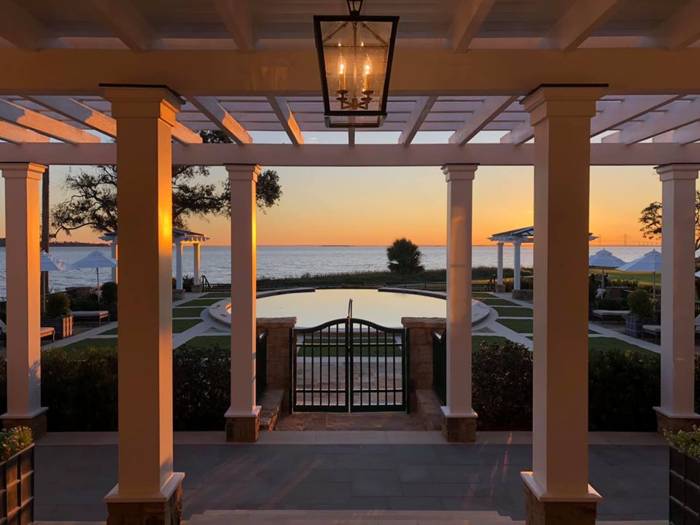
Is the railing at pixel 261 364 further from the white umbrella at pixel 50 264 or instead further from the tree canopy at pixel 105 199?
the tree canopy at pixel 105 199

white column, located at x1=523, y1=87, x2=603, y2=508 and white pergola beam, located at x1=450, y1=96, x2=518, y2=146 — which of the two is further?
white pergola beam, located at x1=450, y1=96, x2=518, y2=146

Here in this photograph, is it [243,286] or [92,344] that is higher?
[243,286]

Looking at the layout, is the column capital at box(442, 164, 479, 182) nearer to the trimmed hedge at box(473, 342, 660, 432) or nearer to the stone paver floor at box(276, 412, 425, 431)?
the trimmed hedge at box(473, 342, 660, 432)

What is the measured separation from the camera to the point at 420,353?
27.2 ft

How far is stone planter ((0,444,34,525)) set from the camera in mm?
3666

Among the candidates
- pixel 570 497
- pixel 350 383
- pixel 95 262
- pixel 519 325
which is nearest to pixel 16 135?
pixel 350 383

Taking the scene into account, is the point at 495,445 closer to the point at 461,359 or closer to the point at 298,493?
the point at 461,359

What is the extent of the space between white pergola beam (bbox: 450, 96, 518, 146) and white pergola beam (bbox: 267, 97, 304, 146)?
198cm

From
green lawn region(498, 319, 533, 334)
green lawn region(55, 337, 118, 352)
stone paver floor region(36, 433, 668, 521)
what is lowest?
stone paver floor region(36, 433, 668, 521)

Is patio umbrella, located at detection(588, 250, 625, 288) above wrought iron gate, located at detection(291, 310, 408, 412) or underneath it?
above

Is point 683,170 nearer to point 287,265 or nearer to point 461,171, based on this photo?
point 461,171

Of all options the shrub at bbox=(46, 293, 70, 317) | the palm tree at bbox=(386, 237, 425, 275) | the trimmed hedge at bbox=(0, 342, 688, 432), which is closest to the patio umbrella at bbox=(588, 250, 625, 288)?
the trimmed hedge at bbox=(0, 342, 688, 432)

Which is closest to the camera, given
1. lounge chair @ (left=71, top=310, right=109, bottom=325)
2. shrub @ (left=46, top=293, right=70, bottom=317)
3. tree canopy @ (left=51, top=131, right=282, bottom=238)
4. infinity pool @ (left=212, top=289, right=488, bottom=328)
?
shrub @ (left=46, top=293, right=70, bottom=317)

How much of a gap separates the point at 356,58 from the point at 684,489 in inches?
152
